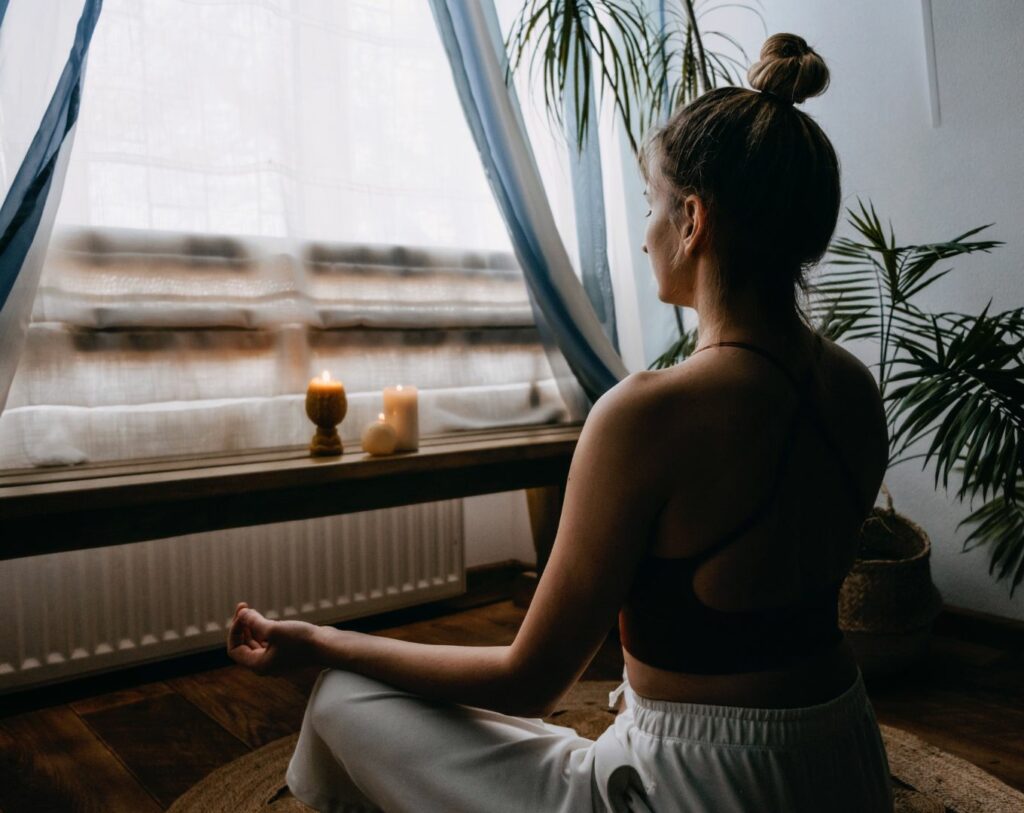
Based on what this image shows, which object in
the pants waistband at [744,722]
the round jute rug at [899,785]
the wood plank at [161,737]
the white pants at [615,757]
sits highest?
the pants waistband at [744,722]

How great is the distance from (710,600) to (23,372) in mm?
1461

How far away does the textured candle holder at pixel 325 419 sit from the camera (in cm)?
180

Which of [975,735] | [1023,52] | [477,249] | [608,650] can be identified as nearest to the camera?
[975,735]

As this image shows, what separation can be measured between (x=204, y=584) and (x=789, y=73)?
163 cm

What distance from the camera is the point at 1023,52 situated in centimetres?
195

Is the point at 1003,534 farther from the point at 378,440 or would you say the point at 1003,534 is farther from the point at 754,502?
the point at 754,502

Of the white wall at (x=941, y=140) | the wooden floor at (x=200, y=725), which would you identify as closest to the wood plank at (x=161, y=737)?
the wooden floor at (x=200, y=725)

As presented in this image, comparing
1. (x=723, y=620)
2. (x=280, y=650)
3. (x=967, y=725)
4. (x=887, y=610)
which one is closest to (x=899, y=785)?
(x=967, y=725)

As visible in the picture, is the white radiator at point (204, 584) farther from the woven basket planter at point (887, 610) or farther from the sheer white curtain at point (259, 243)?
the woven basket planter at point (887, 610)

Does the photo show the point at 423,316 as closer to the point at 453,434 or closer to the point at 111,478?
the point at 453,434

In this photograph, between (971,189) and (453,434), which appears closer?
(971,189)

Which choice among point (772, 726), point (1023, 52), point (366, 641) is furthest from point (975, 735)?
point (1023, 52)

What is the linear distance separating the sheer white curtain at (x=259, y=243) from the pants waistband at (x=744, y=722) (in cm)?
136

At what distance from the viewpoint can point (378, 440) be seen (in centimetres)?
182
